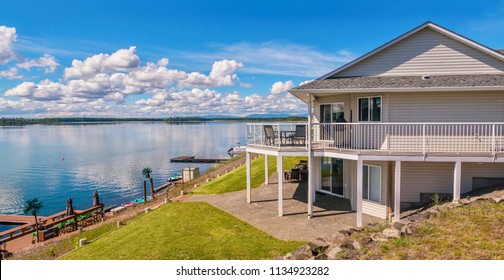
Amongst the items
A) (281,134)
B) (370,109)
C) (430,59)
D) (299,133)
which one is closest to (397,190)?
(370,109)

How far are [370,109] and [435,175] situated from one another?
4.06 m

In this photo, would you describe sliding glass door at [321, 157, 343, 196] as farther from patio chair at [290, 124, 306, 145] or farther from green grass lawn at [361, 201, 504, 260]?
green grass lawn at [361, 201, 504, 260]

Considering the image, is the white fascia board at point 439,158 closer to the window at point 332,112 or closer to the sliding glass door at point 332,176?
the window at point 332,112

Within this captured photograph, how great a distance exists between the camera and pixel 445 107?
12.9 m

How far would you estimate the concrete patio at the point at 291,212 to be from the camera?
12172 millimetres

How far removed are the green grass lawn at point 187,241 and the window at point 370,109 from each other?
671 centimetres

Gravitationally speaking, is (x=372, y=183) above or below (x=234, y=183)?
above

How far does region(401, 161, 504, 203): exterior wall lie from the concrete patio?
6.90 feet

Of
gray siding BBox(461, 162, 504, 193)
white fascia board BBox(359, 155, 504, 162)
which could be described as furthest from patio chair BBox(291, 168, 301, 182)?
gray siding BBox(461, 162, 504, 193)

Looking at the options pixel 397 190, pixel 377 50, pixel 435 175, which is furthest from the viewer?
pixel 377 50

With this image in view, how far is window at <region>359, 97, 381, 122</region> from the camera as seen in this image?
13.5m

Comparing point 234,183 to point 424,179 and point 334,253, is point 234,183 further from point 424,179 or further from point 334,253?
point 334,253

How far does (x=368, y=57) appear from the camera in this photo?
14.8 meters

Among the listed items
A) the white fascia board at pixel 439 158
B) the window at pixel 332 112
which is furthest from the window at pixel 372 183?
the window at pixel 332 112
